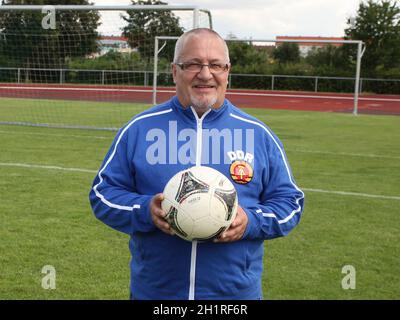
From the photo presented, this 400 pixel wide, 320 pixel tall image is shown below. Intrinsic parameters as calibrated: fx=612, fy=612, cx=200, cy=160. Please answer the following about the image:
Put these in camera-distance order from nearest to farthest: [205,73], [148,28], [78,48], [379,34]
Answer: [205,73] → [78,48] → [148,28] → [379,34]

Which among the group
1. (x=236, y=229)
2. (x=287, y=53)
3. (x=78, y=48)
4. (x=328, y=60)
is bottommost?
(x=236, y=229)

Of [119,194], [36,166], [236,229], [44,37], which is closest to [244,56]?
[44,37]

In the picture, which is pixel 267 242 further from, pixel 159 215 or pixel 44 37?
pixel 44 37

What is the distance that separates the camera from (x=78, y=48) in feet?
59.4

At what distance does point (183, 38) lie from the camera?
278 centimetres

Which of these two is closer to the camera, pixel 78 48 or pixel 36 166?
pixel 36 166

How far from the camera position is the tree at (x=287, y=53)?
40281 millimetres

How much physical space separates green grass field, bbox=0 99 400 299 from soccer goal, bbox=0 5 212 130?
4004 mm

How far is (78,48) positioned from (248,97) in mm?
15170

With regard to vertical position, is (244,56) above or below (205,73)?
above

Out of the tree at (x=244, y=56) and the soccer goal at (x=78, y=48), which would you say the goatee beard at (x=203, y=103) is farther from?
the tree at (x=244, y=56)

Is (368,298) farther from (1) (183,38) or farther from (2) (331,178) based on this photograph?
(2) (331,178)

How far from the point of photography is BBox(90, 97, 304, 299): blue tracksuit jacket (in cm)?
272

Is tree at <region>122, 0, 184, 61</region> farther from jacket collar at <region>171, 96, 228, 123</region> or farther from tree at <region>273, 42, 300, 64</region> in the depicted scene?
tree at <region>273, 42, 300, 64</region>
